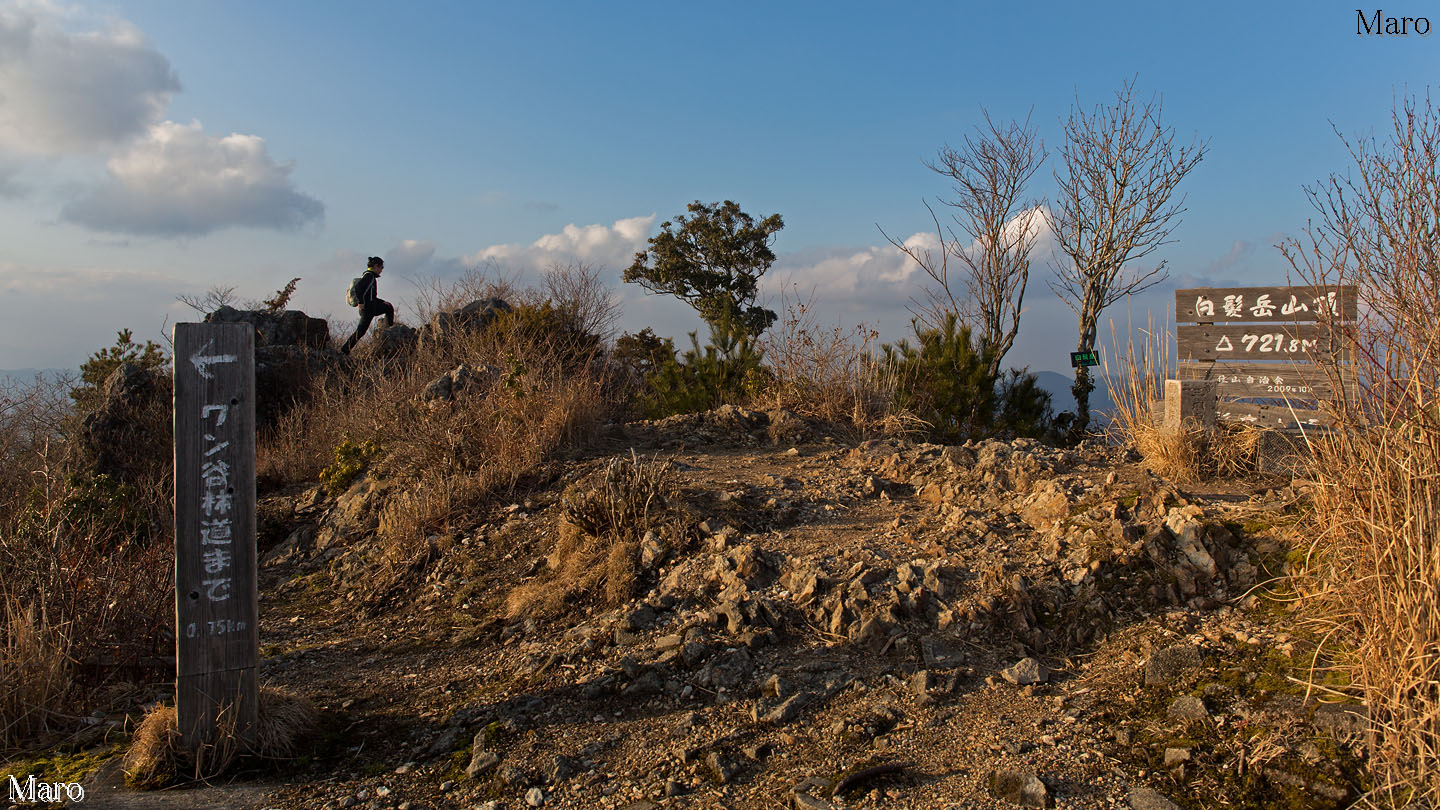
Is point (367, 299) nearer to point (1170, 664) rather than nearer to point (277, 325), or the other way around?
point (277, 325)

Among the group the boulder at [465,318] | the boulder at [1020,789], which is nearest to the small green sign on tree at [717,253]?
the boulder at [465,318]

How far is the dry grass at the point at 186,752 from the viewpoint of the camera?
311cm

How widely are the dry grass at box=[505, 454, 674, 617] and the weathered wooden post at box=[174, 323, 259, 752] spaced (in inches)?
64.9

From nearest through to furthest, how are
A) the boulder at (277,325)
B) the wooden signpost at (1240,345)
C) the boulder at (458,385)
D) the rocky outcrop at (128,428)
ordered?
the wooden signpost at (1240,345) → the boulder at (458,385) → the rocky outcrop at (128,428) → the boulder at (277,325)

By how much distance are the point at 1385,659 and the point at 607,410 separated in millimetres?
7345

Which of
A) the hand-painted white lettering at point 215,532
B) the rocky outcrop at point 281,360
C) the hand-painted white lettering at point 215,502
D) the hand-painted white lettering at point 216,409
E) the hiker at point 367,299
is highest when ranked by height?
the hiker at point 367,299

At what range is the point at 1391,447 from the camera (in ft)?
9.70

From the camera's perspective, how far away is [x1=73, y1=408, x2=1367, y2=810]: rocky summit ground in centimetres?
290

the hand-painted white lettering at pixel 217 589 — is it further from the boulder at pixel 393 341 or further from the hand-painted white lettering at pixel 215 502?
the boulder at pixel 393 341

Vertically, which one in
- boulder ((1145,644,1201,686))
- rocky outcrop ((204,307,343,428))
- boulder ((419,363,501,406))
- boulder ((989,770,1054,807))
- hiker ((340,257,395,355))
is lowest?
boulder ((989,770,1054,807))

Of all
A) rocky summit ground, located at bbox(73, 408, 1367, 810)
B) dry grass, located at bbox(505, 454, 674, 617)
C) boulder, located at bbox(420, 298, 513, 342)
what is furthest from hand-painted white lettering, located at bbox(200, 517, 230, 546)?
boulder, located at bbox(420, 298, 513, 342)

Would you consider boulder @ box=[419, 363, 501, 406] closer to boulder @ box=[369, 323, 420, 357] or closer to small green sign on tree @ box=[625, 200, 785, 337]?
boulder @ box=[369, 323, 420, 357]

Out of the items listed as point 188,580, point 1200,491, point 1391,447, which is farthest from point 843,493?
point 188,580

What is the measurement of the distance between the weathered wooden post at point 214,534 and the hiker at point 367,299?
9592mm
